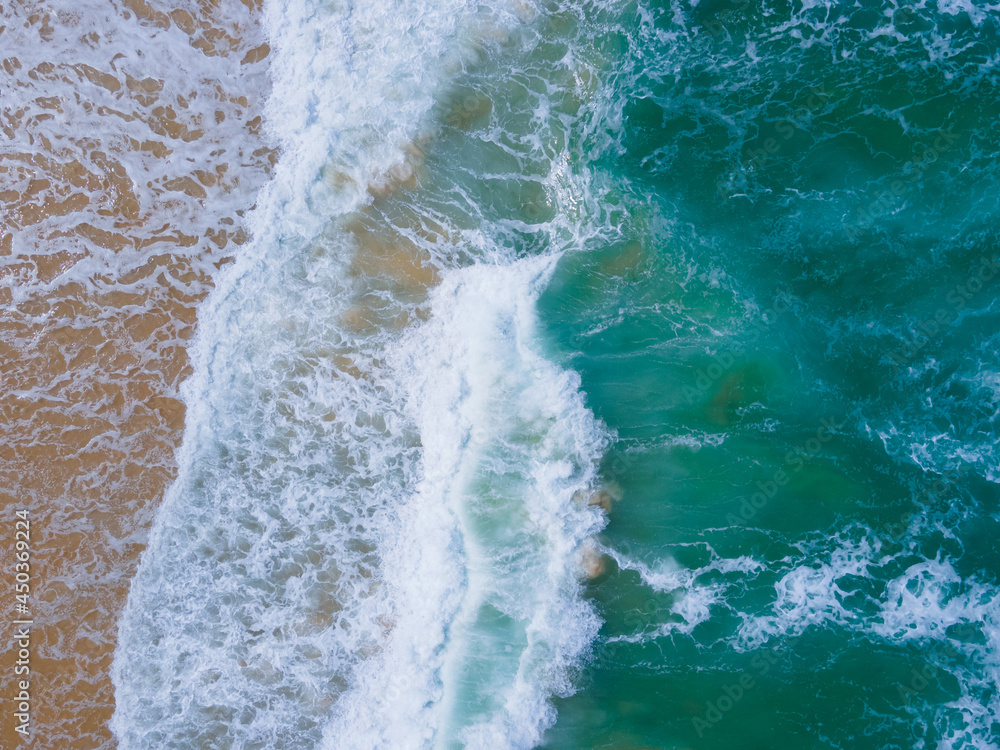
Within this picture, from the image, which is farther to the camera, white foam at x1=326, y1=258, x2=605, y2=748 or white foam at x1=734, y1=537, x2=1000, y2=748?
white foam at x1=734, y1=537, x2=1000, y2=748

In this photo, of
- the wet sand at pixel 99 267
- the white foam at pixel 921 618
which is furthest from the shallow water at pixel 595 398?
the wet sand at pixel 99 267

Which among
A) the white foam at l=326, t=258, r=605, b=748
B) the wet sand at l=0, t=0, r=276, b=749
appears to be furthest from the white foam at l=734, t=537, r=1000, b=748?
the wet sand at l=0, t=0, r=276, b=749

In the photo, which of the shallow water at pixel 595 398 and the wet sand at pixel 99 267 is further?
the shallow water at pixel 595 398

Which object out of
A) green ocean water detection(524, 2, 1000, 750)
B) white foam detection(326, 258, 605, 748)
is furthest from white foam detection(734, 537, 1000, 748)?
white foam detection(326, 258, 605, 748)

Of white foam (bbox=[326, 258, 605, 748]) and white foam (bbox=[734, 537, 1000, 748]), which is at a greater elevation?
white foam (bbox=[734, 537, 1000, 748])

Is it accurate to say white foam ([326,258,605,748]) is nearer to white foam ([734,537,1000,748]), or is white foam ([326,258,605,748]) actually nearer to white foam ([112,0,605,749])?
white foam ([112,0,605,749])

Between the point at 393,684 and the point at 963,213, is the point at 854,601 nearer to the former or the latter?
the point at 963,213

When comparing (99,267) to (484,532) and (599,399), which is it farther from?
(599,399)

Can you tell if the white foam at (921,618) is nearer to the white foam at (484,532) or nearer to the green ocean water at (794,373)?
the green ocean water at (794,373)
